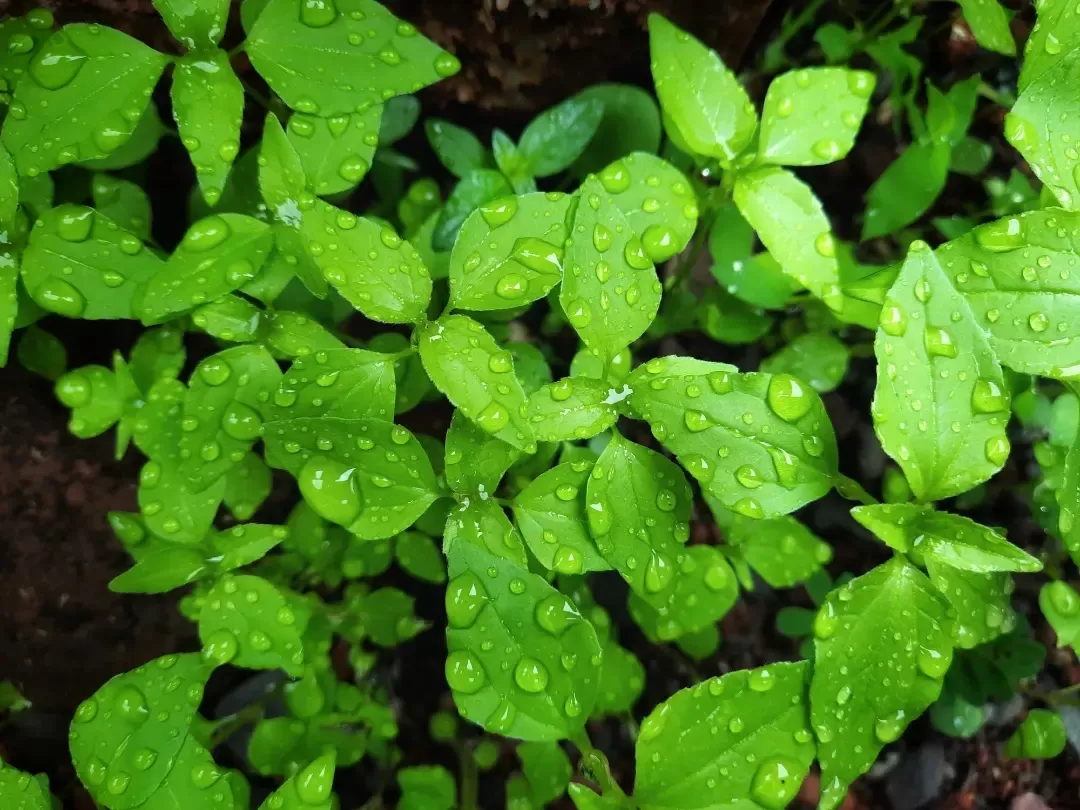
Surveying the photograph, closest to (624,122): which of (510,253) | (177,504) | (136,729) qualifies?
(510,253)

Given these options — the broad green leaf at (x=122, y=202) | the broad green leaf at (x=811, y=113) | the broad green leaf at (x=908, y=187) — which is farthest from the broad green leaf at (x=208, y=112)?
the broad green leaf at (x=908, y=187)

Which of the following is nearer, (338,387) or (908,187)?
(338,387)

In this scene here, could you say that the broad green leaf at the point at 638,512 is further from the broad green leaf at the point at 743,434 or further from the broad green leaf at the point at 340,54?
the broad green leaf at the point at 340,54

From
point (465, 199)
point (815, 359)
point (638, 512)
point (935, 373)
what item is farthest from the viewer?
point (815, 359)

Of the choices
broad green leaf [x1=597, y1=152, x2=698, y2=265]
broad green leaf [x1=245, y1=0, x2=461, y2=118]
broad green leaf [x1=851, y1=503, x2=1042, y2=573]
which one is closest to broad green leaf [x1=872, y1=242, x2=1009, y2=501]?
broad green leaf [x1=851, y1=503, x2=1042, y2=573]

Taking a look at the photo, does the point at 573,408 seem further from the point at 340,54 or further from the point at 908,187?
the point at 908,187

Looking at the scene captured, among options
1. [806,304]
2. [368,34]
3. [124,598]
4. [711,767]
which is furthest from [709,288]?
[124,598]
